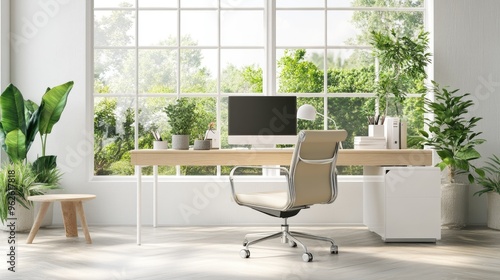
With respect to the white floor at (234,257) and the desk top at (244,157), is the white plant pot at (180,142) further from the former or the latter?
the white floor at (234,257)

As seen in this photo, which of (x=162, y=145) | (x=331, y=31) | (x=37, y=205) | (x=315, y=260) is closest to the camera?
(x=315, y=260)

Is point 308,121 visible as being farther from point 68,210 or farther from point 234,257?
point 234,257

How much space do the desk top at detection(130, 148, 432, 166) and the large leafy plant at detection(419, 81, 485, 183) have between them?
937 mm

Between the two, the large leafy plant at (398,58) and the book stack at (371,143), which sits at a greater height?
the large leafy plant at (398,58)

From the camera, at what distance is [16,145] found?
608 cm

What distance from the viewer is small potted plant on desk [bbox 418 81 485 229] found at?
6.12 metres

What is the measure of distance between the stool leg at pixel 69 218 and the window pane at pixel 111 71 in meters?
1.76

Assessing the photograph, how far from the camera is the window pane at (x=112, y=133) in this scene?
7.35m

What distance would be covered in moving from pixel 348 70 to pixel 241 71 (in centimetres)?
135

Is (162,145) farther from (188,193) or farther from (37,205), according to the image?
(37,205)

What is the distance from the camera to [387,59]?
6430 millimetres

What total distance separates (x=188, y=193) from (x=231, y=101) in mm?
1334

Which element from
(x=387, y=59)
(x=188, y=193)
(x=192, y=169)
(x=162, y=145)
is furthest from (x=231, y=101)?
(x=192, y=169)

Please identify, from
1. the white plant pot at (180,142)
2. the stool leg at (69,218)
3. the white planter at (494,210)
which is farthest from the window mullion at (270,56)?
the white planter at (494,210)
